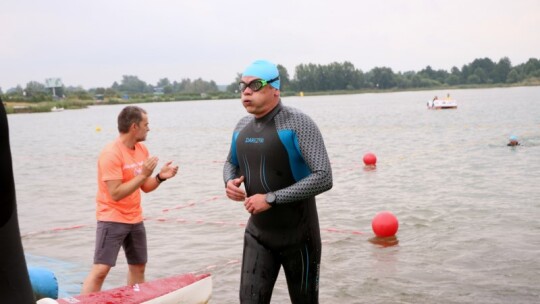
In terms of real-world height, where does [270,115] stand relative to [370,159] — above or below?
above

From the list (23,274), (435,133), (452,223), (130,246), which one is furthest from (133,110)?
(435,133)

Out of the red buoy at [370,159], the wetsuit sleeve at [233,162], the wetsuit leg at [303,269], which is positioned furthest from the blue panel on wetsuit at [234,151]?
the red buoy at [370,159]

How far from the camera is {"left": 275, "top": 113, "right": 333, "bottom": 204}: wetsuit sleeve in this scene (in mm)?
4188

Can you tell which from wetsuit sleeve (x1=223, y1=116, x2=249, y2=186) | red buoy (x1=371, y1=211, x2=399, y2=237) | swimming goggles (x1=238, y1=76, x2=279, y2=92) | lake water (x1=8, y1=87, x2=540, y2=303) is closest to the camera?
swimming goggles (x1=238, y1=76, x2=279, y2=92)

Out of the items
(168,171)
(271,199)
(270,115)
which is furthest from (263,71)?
(168,171)

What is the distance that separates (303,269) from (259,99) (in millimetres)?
1174

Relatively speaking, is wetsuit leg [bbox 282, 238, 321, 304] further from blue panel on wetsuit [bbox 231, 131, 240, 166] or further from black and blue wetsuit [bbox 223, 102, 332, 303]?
blue panel on wetsuit [bbox 231, 131, 240, 166]

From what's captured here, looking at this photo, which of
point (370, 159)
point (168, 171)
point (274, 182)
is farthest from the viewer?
point (370, 159)

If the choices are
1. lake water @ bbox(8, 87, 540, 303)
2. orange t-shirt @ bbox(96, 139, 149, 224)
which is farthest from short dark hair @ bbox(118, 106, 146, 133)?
lake water @ bbox(8, 87, 540, 303)

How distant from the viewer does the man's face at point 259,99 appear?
14.5 ft

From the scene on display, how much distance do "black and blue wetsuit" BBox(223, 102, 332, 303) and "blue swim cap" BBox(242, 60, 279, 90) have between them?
0.20 meters

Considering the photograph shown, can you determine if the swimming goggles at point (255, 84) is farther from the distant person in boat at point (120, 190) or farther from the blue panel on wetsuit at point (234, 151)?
the distant person in boat at point (120, 190)

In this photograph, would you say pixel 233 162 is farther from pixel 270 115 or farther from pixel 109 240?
pixel 109 240

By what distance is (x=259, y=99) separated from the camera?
14.5ft
